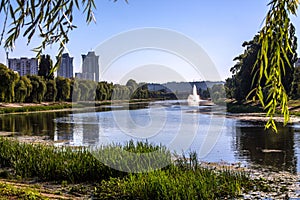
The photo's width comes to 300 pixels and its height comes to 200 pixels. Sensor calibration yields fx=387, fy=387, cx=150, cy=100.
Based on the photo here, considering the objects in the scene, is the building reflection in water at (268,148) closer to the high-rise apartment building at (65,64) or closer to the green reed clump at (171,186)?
the green reed clump at (171,186)

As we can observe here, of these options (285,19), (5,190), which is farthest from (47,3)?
(5,190)

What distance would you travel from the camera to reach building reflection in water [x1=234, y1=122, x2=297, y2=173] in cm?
1317

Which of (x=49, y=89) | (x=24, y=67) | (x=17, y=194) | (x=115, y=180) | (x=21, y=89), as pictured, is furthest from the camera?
(x=24, y=67)

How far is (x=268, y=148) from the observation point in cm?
1673

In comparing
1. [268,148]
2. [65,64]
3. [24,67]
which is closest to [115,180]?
[268,148]

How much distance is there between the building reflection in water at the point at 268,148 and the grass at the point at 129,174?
373cm

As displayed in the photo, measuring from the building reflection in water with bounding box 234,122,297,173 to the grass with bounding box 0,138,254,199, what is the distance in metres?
3.73

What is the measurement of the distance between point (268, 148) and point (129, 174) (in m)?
9.67

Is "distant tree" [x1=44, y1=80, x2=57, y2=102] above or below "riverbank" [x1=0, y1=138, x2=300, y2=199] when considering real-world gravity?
Answer: above

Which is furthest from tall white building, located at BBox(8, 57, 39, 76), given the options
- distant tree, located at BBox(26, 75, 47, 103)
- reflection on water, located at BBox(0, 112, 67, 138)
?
reflection on water, located at BBox(0, 112, 67, 138)

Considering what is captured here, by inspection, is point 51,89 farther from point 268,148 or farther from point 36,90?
point 268,148

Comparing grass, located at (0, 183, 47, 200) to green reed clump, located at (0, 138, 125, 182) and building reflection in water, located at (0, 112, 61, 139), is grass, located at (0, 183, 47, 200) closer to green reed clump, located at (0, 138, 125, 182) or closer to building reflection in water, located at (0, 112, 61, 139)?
green reed clump, located at (0, 138, 125, 182)

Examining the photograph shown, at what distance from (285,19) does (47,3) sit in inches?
91.3

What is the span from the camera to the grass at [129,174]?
7.59 m
